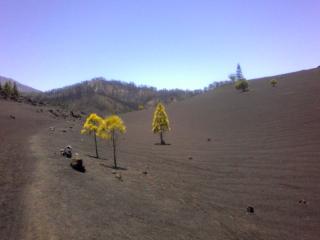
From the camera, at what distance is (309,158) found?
1619 inches

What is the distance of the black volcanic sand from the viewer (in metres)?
21.1

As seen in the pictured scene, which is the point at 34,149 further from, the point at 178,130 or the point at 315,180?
the point at 178,130

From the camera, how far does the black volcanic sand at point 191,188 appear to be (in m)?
21.1

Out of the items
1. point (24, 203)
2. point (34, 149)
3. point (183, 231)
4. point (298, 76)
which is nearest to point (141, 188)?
point (183, 231)

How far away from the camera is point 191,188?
3466 cm

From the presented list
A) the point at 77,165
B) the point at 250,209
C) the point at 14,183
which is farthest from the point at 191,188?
the point at 14,183

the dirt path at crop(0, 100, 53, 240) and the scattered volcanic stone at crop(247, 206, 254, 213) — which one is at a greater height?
the dirt path at crop(0, 100, 53, 240)

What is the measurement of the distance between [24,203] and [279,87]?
293 ft

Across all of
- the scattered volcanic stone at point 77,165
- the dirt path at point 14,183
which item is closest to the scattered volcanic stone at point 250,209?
the scattered volcanic stone at point 77,165

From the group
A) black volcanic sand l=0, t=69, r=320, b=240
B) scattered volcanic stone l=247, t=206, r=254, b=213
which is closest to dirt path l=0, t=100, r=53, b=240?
black volcanic sand l=0, t=69, r=320, b=240

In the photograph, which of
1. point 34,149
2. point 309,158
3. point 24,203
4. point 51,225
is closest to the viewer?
point 51,225

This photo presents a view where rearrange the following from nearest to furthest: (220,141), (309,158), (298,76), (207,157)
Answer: (309,158) → (207,157) → (220,141) → (298,76)

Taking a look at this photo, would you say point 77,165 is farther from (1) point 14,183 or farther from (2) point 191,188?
(2) point 191,188

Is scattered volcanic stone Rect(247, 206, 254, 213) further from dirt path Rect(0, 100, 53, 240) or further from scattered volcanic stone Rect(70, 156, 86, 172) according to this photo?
dirt path Rect(0, 100, 53, 240)
